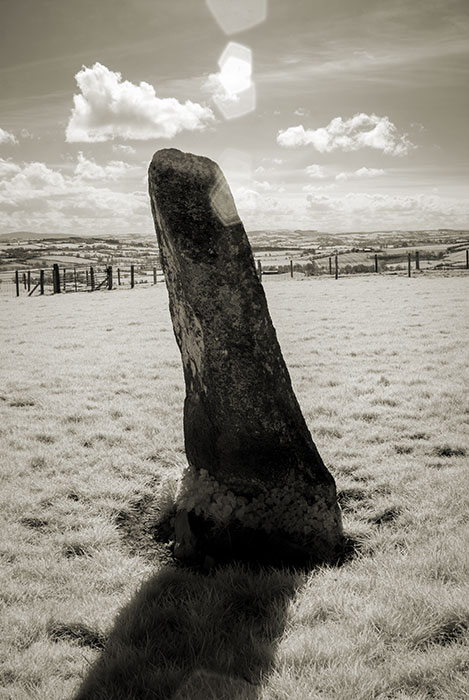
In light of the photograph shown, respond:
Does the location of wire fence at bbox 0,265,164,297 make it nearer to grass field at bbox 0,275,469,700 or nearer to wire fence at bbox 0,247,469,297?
wire fence at bbox 0,247,469,297

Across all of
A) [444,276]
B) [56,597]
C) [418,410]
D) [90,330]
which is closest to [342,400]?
[418,410]

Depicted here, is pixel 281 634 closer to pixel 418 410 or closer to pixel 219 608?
pixel 219 608

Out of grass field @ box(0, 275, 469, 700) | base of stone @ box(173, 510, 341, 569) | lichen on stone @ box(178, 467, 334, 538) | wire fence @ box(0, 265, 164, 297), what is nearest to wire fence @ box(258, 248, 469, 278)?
wire fence @ box(0, 265, 164, 297)

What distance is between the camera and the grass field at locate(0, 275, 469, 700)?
284cm

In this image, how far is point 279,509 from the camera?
4.10m

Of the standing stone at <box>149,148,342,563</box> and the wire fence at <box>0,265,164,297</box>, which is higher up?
the wire fence at <box>0,265,164,297</box>

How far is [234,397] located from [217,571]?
4.10 feet

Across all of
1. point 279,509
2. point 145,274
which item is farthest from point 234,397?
point 145,274

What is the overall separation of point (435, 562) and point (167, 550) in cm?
202

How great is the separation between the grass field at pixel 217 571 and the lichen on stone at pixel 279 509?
369 millimetres

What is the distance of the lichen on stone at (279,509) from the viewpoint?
4082mm

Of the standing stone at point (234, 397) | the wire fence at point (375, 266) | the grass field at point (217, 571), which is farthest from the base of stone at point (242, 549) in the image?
the wire fence at point (375, 266)

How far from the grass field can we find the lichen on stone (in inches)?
14.5

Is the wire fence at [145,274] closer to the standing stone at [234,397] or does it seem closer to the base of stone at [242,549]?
the standing stone at [234,397]
